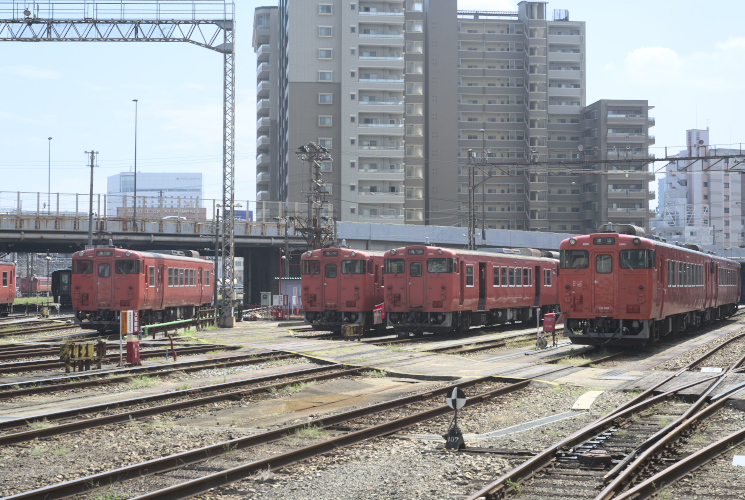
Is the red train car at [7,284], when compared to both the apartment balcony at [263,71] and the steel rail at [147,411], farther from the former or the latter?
the apartment balcony at [263,71]

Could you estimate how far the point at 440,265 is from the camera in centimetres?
2883

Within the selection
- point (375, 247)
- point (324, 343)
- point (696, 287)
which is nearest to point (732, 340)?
point (696, 287)

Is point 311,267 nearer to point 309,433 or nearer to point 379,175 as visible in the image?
point 309,433

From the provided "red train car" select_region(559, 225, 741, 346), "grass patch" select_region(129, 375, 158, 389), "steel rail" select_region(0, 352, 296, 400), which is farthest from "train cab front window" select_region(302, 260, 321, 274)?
"grass patch" select_region(129, 375, 158, 389)

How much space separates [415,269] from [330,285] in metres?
3.72

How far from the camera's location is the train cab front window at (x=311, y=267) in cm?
3186

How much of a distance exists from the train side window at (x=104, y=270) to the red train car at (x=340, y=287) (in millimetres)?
7061

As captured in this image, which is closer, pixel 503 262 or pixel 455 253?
pixel 455 253

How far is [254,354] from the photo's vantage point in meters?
22.6

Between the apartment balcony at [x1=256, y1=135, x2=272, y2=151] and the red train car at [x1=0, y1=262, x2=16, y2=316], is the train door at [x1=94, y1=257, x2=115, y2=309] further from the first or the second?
the apartment balcony at [x1=256, y1=135, x2=272, y2=151]

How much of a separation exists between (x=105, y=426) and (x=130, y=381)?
5.37 metres

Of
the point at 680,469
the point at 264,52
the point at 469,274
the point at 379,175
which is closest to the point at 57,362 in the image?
the point at 469,274

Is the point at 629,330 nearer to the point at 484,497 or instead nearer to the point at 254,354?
the point at 254,354

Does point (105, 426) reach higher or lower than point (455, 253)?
lower
